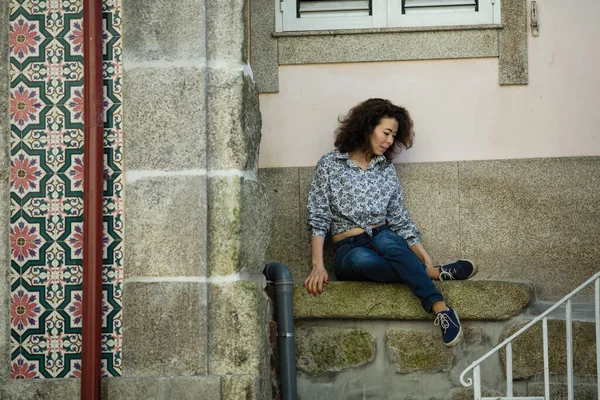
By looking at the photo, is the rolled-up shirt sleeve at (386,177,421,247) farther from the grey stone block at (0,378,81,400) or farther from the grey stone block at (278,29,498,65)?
the grey stone block at (0,378,81,400)

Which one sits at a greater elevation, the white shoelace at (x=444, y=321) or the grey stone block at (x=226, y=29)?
the grey stone block at (x=226, y=29)

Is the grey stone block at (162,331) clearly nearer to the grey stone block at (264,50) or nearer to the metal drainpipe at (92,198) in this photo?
the metal drainpipe at (92,198)

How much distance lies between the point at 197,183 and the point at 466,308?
173cm

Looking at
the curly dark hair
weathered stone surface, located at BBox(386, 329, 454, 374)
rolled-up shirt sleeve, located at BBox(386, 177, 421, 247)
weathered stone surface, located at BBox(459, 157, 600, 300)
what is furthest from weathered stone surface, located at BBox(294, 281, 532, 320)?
the curly dark hair

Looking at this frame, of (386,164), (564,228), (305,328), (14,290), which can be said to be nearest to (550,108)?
(564,228)

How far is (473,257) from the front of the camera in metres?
5.80

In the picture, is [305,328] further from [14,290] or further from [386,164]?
[14,290]

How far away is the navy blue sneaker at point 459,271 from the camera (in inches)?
205

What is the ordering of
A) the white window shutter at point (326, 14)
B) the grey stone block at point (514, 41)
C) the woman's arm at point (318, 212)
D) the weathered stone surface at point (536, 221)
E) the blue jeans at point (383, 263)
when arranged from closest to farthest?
the blue jeans at point (383, 263), the woman's arm at point (318, 212), the weathered stone surface at point (536, 221), the grey stone block at point (514, 41), the white window shutter at point (326, 14)

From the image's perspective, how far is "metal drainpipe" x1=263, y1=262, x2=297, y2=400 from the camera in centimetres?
492

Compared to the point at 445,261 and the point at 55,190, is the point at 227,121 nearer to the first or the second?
the point at 55,190

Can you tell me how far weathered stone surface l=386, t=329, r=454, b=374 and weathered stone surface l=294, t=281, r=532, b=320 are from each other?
111 mm

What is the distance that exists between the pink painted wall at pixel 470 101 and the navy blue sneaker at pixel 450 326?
124cm

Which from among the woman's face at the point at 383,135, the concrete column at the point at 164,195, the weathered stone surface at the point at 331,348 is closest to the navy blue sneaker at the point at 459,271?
the weathered stone surface at the point at 331,348
